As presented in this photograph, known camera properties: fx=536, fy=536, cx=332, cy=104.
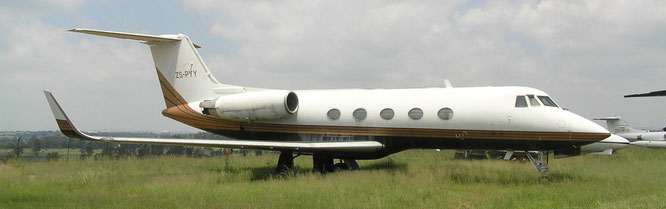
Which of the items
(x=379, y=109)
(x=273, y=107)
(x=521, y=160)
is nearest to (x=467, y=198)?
(x=379, y=109)

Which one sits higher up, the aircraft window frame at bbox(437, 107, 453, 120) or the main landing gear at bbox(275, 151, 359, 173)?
the aircraft window frame at bbox(437, 107, 453, 120)

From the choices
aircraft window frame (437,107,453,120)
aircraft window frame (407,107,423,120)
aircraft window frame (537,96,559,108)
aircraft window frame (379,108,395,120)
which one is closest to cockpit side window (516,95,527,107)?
aircraft window frame (537,96,559,108)

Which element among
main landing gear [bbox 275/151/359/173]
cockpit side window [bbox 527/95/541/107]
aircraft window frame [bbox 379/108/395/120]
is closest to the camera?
cockpit side window [bbox 527/95/541/107]

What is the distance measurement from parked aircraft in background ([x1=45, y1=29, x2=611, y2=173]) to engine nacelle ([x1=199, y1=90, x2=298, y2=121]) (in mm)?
28

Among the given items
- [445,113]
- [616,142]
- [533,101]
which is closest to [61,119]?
[445,113]

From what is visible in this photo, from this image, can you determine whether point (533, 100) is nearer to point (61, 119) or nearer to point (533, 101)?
point (533, 101)

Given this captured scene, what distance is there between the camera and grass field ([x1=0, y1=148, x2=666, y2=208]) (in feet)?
29.9

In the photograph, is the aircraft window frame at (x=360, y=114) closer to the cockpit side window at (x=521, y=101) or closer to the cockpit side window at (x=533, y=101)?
the cockpit side window at (x=521, y=101)

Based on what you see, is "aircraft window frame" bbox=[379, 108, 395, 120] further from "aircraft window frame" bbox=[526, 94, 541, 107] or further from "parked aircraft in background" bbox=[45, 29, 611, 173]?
"aircraft window frame" bbox=[526, 94, 541, 107]

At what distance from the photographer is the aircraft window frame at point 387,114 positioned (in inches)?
556

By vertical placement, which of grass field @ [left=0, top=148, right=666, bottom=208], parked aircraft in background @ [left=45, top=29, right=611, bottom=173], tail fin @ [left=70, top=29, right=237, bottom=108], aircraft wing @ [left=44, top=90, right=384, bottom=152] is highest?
tail fin @ [left=70, top=29, right=237, bottom=108]

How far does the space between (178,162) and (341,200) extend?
1213cm

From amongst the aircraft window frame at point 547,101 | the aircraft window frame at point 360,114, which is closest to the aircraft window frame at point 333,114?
the aircraft window frame at point 360,114

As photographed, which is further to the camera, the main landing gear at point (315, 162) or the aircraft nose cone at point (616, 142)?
the main landing gear at point (315, 162)
